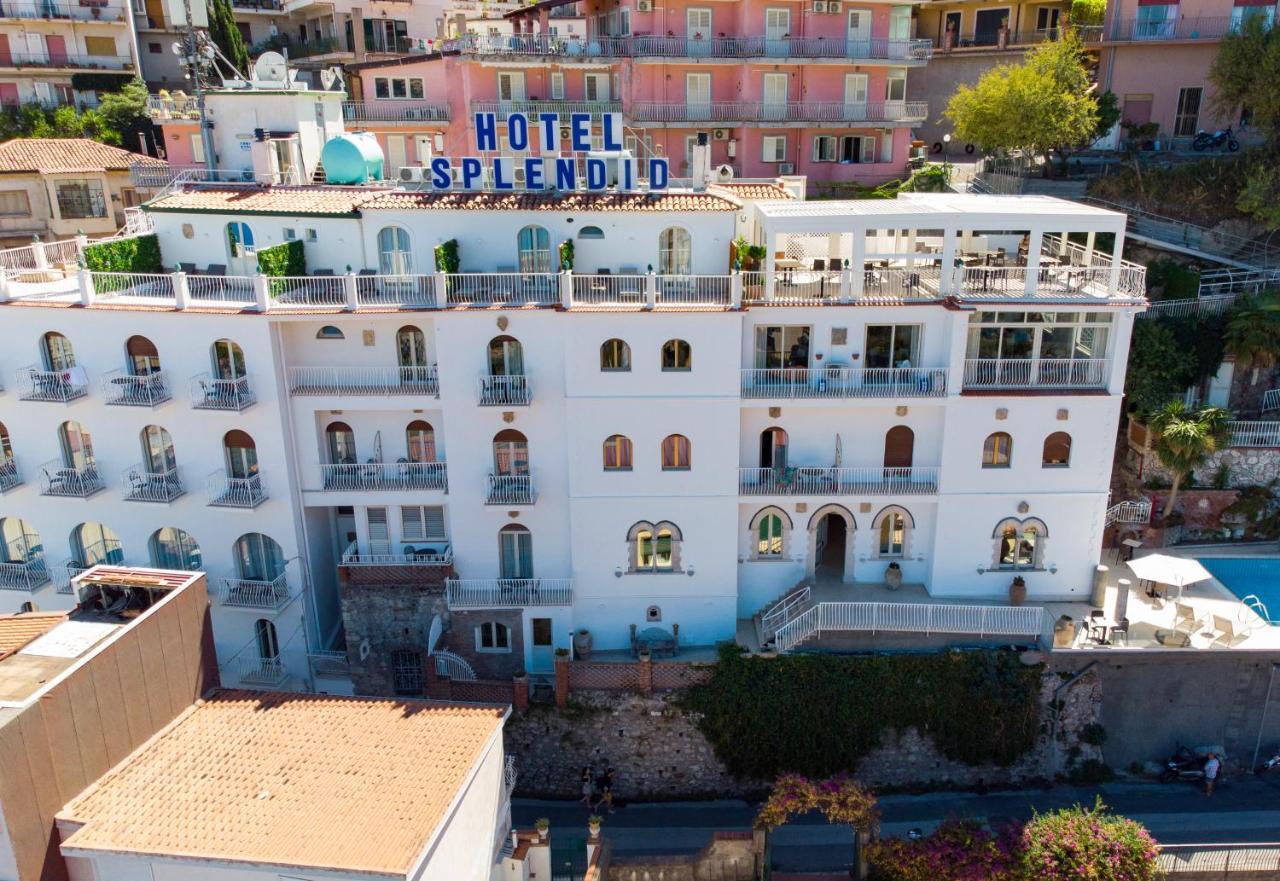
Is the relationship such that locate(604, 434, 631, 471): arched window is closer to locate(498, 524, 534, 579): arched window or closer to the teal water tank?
locate(498, 524, 534, 579): arched window

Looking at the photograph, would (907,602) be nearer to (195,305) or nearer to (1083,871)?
(1083,871)

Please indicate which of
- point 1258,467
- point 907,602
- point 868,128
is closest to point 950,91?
point 868,128

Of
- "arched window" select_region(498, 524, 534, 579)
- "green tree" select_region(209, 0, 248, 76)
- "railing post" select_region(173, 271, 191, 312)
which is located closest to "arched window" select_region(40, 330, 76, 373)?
"railing post" select_region(173, 271, 191, 312)

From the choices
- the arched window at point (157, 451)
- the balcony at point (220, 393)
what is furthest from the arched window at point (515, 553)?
the arched window at point (157, 451)

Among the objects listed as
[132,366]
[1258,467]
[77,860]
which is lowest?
[77,860]

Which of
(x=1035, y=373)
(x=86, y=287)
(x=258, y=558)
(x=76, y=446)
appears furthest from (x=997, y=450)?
(x=76, y=446)

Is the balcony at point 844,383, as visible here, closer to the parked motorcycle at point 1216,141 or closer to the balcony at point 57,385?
the balcony at point 57,385
